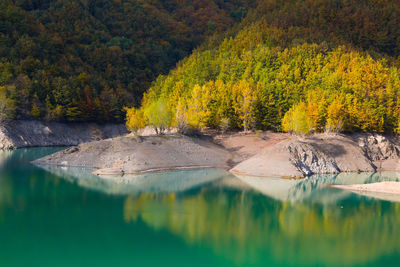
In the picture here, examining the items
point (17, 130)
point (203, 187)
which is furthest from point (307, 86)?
point (17, 130)

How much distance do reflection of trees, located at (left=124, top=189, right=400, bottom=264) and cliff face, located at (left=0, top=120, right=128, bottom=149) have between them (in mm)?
59365

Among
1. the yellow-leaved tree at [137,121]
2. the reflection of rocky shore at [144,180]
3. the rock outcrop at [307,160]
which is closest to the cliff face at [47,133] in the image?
the yellow-leaved tree at [137,121]

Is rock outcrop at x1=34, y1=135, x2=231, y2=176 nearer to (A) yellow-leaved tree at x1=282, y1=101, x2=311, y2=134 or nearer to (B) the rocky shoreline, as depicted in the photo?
(B) the rocky shoreline

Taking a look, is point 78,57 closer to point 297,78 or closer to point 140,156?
point 297,78

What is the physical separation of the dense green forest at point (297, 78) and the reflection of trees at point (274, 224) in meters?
34.7

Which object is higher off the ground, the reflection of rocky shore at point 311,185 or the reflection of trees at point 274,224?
the reflection of rocky shore at point 311,185

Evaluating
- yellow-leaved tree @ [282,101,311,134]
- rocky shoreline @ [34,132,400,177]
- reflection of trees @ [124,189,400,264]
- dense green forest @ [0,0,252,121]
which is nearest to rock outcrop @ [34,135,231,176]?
rocky shoreline @ [34,132,400,177]

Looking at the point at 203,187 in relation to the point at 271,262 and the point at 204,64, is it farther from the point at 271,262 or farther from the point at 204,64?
the point at 204,64

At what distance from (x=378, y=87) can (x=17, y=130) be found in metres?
85.7

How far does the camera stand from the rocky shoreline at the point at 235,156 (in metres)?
65.2

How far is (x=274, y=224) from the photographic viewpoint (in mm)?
39938

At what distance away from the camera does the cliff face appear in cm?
9581

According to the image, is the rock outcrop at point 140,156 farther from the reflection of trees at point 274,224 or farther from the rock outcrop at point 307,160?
the reflection of trees at point 274,224

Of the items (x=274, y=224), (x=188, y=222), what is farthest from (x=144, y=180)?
(x=274, y=224)
